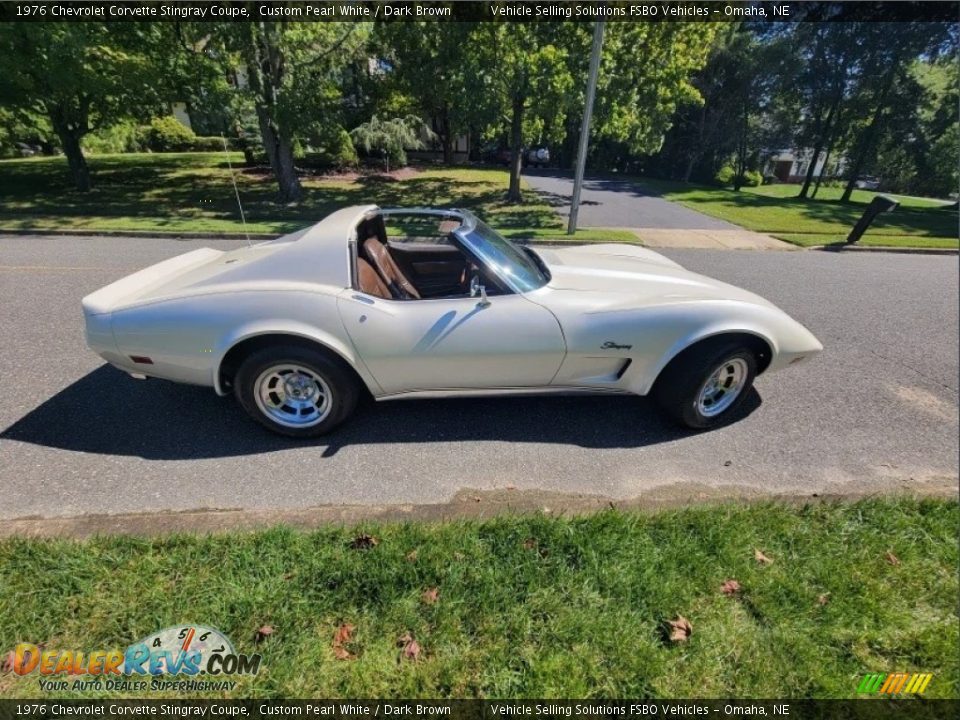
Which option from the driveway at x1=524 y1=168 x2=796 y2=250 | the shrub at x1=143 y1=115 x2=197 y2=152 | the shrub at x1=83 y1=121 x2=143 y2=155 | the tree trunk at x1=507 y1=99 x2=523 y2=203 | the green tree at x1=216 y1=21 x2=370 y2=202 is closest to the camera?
the driveway at x1=524 y1=168 x2=796 y2=250

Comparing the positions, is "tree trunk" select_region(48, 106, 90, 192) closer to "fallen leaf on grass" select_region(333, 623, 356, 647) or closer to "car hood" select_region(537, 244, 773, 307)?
"car hood" select_region(537, 244, 773, 307)

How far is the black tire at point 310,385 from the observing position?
9.02ft

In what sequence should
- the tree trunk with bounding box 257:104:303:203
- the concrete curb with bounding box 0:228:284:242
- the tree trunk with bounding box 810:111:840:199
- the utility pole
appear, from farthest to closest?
the tree trunk with bounding box 810:111:840:199 → the tree trunk with bounding box 257:104:303:203 → the concrete curb with bounding box 0:228:284:242 → the utility pole

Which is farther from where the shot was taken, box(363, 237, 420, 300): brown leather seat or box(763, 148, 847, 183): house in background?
box(763, 148, 847, 183): house in background

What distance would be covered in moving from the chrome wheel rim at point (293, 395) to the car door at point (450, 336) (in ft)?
1.33

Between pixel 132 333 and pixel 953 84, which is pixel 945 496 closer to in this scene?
pixel 132 333

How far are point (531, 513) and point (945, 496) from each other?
2371 millimetres

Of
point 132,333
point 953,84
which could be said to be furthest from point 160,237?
point 953,84

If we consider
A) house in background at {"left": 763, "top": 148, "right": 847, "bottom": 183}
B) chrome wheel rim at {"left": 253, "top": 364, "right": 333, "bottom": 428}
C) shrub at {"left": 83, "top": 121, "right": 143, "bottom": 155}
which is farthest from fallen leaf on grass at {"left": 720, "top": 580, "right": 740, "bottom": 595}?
shrub at {"left": 83, "top": 121, "right": 143, "bottom": 155}

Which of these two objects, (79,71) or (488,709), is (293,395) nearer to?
(488,709)

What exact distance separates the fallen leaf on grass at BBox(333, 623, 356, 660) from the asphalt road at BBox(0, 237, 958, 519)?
746 millimetres

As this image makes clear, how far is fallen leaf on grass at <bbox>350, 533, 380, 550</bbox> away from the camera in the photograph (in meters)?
2.18

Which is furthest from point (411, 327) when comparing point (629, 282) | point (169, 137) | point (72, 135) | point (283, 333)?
point (169, 137)

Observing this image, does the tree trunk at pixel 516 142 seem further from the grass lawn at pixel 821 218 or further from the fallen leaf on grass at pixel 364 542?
the fallen leaf on grass at pixel 364 542
